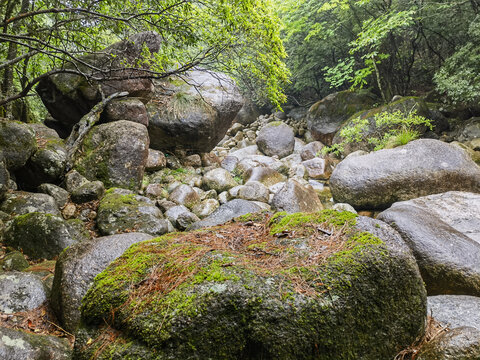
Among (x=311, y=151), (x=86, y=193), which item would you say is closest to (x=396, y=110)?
(x=311, y=151)

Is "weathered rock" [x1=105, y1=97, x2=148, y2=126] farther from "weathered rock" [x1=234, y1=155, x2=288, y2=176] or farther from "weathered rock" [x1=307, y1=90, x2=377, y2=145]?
"weathered rock" [x1=307, y1=90, x2=377, y2=145]

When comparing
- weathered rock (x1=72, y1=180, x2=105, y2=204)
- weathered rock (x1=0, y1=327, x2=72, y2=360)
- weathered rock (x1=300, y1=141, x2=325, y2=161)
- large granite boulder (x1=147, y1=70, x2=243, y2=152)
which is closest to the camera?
weathered rock (x1=0, y1=327, x2=72, y2=360)

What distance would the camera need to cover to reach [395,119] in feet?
28.3

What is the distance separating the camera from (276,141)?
13.7 m

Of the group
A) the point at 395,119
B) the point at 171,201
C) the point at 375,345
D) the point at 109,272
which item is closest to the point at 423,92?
the point at 395,119

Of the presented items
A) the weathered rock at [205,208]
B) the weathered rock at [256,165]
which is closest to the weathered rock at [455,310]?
the weathered rock at [205,208]

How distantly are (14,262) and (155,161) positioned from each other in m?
5.75

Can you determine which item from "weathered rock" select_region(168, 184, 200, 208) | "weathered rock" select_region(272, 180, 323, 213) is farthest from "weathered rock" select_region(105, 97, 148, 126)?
"weathered rock" select_region(272, 180, 323, 213)

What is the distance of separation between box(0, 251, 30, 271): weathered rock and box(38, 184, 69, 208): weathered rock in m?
1.85

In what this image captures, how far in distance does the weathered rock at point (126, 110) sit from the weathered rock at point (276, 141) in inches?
272

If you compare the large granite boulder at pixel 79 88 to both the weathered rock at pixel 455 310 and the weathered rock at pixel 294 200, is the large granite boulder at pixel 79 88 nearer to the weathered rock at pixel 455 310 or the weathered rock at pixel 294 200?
the weathered rock at pixel 294 200

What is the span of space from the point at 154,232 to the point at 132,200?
41.0 inches

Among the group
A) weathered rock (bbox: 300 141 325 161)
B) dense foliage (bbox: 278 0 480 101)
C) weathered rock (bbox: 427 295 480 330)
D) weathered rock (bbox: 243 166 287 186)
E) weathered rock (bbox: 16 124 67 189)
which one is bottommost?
weathered rock (bbox: 427 295 480 330)

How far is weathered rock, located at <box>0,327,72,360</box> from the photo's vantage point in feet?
6.04
